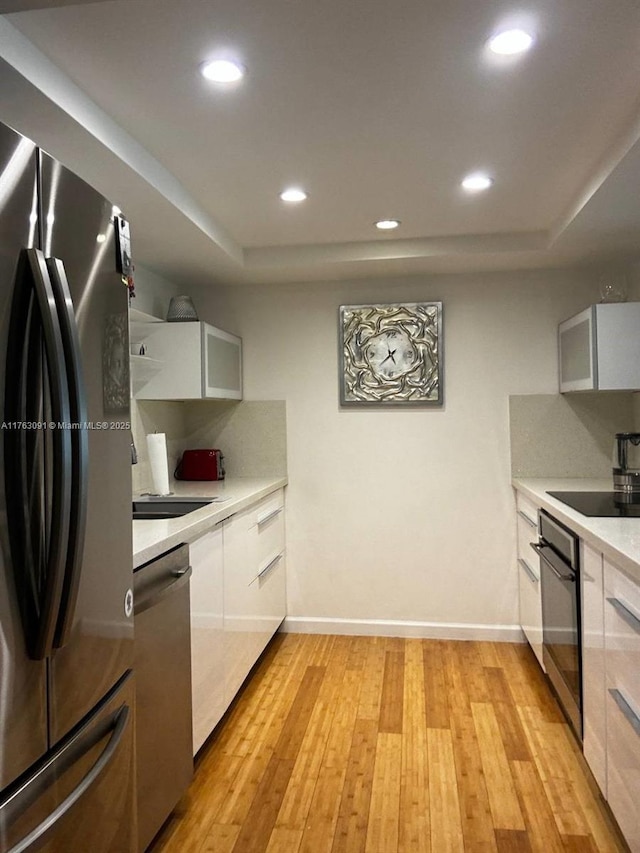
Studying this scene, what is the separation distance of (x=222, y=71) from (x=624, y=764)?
7.31 feet

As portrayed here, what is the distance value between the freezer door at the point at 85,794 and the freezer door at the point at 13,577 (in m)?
0.06

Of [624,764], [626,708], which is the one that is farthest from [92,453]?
[624,764]

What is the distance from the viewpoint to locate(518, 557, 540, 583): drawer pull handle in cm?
315

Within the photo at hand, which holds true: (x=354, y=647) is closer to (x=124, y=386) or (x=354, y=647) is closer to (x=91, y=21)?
(x=124, y=386)

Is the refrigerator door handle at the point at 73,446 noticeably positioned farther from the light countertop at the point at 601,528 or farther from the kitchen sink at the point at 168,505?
the kitchen sink at the point at 168,505

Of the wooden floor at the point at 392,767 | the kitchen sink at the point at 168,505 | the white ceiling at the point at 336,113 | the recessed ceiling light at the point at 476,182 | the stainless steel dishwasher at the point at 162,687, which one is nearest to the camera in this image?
the white ceiling at the point at 336,113

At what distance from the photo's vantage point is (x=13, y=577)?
1.05 meters

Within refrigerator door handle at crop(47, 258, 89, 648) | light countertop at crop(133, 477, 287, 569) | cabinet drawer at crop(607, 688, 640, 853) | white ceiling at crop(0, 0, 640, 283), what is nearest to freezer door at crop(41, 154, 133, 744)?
refrigerator door handle at crop(47, 258, 89, 648)

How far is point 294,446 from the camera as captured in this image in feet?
13.2

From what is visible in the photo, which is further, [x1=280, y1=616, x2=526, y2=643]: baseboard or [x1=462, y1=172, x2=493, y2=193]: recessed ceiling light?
[x1=280, y1=616, x2=526, y2=643]: baseboard

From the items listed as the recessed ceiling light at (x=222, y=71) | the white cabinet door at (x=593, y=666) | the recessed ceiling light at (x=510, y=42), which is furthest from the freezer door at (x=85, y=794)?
the recessed ceiling light at (x=510, y=42)

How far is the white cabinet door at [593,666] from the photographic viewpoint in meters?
2.01

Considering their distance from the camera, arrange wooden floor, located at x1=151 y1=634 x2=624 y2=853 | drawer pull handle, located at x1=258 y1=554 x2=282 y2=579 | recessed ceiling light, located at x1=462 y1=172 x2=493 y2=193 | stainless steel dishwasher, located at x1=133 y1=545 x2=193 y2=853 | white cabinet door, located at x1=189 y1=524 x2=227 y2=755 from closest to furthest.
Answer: stainless steel dishwasher, located at x1=133 y1=545 x2=193 y2=853 → wooden floor, located at x1=151 y1=634 x2=624 y2=853 → white cabinet door, located at x1=189 y1=524 x2=227 y2=755 → recessed ceiling light, located at x1=462 y1=172 x2=493 y2=193 → drawer pull handle, located at x1=258 y1=554 x2=282 y2=579

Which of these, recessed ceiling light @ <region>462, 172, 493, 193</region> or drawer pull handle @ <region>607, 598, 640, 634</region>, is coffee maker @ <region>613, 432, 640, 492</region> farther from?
recessed ceiling light @ <region>462, 172, 493, 193</region>
